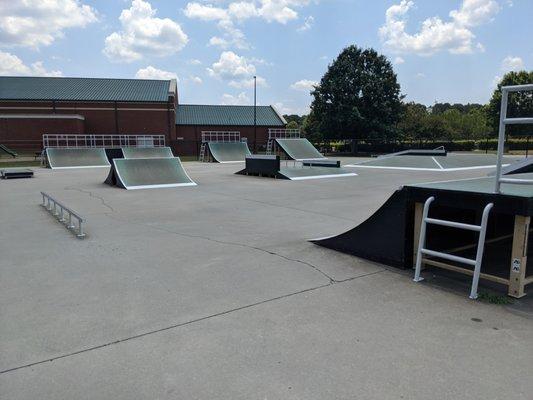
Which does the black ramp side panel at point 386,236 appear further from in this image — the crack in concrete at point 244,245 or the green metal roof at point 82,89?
the green metal roof at point 82,89

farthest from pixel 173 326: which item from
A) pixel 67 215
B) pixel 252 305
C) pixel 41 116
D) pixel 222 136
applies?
pixel 222 136

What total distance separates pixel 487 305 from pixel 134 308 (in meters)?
3.44

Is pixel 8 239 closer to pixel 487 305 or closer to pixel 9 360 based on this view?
pixel 9 360

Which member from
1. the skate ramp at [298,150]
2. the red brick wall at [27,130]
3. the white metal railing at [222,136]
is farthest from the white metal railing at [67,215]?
the white metal railing at [222,136]

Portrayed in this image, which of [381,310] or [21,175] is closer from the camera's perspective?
[381,310]

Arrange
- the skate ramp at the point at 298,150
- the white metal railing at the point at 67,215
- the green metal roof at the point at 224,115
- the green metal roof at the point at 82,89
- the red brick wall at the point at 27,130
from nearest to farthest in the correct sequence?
the white metal railing at the point at 67,215, the skate ramp at the point at 298,150, the red brick wall at the point at 27,130, the green metal roof at the point at 82,89, the green metal roof at the point at 224,115

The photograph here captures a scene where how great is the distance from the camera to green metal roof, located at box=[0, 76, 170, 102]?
48406mm

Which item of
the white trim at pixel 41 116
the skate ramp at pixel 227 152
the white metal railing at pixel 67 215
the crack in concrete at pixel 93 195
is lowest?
the crack in concrete at pixel 93 195

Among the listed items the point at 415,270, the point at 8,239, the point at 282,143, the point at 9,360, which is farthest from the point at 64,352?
the point at 282,143

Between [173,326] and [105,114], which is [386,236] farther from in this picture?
[105,114]

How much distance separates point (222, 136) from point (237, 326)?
51.8 metres

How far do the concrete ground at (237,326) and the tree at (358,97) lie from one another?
1565 inches

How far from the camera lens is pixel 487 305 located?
4.08m

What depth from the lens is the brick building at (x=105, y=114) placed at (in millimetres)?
43625
